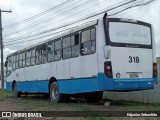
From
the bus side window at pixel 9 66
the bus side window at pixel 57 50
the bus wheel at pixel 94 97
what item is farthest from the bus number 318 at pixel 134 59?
the bus side window at pixel 9 66

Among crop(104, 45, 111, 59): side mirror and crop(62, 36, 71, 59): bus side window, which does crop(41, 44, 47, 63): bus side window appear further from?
crop(104, 45, 111, 59): side mirror

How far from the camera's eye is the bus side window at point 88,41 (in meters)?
13.5

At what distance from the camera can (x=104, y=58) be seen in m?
12.8

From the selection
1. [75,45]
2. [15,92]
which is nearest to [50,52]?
[75,45]

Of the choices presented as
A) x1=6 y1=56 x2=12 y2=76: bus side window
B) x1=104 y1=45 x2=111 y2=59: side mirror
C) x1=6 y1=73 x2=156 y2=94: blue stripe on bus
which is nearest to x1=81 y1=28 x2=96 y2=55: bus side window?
x1=104 y1=45 x2=111 y2=59: side mirror

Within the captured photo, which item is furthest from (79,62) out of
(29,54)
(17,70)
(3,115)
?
(17,70)

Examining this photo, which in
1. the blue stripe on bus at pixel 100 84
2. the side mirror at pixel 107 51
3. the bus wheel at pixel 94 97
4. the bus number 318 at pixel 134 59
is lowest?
the bus wheel at pixel 94 97

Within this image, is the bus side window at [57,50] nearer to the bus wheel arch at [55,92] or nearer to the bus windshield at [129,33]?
the bus wheel arch at [55,92]

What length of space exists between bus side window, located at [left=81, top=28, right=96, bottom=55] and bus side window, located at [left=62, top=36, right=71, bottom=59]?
4.32 ft

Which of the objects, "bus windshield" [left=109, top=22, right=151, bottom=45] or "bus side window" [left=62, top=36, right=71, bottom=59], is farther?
"bus side window" [left=62, top=36, right=71, bottom=59]

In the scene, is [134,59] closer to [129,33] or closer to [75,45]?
[129,33]

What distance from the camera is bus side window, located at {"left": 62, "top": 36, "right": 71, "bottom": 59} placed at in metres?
15.5

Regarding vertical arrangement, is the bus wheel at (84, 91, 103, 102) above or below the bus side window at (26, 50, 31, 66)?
below

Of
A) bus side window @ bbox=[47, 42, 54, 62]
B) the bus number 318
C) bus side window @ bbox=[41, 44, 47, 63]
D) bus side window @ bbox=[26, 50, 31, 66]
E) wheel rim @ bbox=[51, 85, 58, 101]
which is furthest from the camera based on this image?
bus side window @ bbox=[26, 50, 31, 66]
